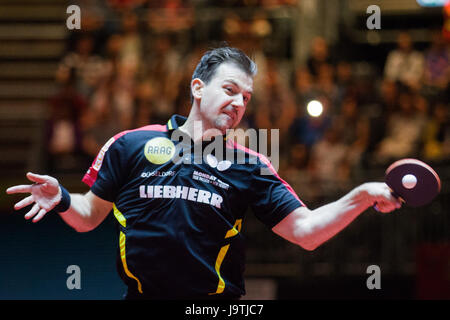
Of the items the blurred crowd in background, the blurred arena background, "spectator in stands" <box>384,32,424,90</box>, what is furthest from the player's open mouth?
"spectator in stands" <box>384,32,424,90</box>

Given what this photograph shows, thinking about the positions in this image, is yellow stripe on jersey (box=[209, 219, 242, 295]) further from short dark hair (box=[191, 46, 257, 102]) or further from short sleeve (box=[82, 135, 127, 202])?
short dark hair (box=[191, 46, 257, 102])

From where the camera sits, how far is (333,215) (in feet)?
11.9

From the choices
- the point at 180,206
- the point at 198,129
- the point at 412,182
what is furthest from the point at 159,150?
the point at 412,182

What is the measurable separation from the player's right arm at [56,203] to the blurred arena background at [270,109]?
3550 mm

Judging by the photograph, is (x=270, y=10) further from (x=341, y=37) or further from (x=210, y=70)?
(x=210, y=70)

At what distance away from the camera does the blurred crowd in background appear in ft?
30.3

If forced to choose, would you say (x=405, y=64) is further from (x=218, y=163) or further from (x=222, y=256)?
(x=222, y=256)

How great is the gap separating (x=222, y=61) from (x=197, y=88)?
0.71 feet

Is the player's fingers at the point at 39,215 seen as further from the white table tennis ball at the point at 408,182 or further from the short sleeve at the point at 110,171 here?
the white table tennis ball at the point at 408,182

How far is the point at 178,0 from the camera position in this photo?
1207cm

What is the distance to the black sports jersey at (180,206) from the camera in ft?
11.9

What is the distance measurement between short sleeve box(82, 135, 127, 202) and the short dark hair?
23.3 inches

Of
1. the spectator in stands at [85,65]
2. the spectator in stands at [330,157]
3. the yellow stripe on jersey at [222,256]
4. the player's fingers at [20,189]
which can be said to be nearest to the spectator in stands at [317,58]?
the spectator in stands at [330,157]

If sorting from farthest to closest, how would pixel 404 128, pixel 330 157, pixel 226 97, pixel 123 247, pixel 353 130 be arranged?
pixel 404 128 → pixel 353 130 → pixel 330 157 → pixel 226 97 → pixel 123 247
